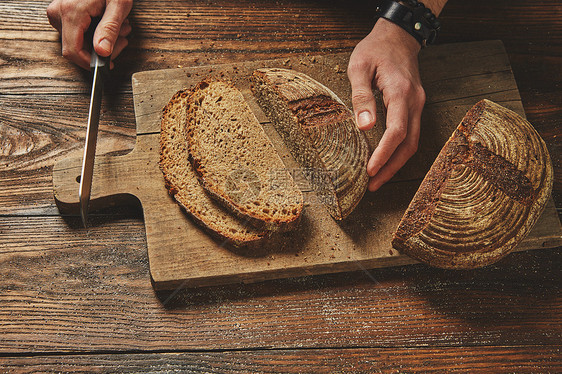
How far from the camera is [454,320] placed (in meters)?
2.40

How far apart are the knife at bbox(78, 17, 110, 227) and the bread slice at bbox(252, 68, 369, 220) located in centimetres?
82

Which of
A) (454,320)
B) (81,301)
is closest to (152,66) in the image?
(81,301)

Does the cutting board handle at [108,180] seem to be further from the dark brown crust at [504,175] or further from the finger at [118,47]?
the dark brown crust at [504,175]

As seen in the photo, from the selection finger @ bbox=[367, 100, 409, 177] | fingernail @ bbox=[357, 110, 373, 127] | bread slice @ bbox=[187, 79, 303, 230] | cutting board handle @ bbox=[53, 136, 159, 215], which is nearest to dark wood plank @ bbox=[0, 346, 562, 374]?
bread slice @ bbox=[187, 79, 303, 230]

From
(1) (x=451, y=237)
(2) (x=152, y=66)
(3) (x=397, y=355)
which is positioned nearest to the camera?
(1) (x=451, y=237)

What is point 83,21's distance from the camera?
2701 mm

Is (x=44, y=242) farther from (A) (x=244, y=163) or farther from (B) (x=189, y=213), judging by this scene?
(A) (x=244, y=163)

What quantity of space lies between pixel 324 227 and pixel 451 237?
588 mm

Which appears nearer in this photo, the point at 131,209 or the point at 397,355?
the point at 397,355

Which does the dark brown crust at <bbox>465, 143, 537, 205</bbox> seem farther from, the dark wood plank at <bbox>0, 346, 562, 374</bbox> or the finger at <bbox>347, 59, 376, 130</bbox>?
the dark wood plank at <bbox>0, 346, 562, 374</bbox>

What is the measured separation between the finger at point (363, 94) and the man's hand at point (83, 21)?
128 centimetres

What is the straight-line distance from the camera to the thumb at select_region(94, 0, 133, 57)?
103 inches

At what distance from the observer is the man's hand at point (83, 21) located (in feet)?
8.74

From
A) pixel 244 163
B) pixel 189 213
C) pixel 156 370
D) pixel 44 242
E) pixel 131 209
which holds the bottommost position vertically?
pixel 156 370
